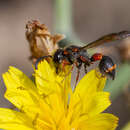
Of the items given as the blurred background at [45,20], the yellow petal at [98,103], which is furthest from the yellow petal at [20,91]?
the blurred background at [45,20]

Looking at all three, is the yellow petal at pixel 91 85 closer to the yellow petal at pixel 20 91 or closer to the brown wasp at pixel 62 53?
the brown wasp at pixel 62 53

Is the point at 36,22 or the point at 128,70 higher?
the point at 36,22

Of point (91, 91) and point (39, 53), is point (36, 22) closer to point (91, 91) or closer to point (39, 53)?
point (39, 53)

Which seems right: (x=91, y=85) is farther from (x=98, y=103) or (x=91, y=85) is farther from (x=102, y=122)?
(x=102, y=122)

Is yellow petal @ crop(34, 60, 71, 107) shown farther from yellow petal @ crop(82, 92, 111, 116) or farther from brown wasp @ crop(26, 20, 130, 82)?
yellow petal @ crop(82, 92, 111, 116)

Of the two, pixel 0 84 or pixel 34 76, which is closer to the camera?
pixel 34 76

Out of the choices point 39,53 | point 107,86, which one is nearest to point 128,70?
point 107,86

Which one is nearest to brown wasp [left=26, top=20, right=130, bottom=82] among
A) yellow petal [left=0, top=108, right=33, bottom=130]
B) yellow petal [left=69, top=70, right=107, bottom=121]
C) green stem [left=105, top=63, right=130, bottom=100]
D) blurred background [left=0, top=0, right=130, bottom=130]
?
yellow petal [left=69, top=70, right=107, bottom=121]

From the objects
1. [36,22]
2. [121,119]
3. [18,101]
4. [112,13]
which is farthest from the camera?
[112,13]
